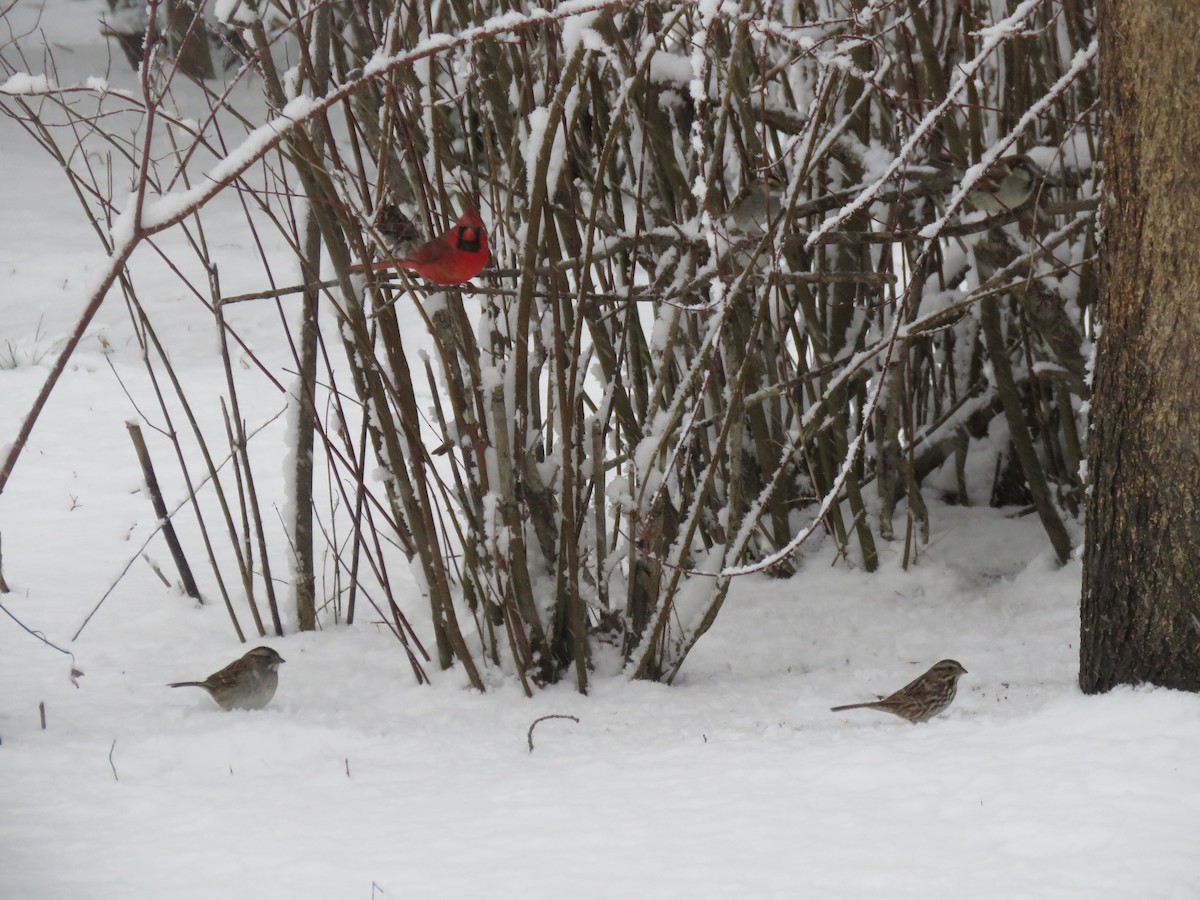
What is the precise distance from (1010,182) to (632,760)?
1651 millimetres

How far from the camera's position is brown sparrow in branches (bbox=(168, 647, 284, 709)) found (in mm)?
2605

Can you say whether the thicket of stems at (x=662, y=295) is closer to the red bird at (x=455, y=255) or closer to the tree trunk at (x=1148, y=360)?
the red bird at (x=455, y=255)

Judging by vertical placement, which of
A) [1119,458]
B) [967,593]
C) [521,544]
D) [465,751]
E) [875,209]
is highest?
[875,209]

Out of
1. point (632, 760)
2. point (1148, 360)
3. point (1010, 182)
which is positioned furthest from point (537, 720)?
point (1010, 182)

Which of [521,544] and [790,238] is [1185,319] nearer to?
[790,238]

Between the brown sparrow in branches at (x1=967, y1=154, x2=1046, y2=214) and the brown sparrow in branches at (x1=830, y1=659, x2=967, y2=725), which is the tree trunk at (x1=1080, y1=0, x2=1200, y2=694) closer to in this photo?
the brown sparrow in branches at (x1=830, y1=659, x2=967, y2=725)

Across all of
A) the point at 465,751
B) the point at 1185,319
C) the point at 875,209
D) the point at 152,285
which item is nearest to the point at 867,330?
the point at 875,209

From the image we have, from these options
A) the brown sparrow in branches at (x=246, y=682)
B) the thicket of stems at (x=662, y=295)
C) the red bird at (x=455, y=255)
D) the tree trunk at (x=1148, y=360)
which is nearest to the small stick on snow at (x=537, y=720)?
the thicket of stems at (x=662, y=295)

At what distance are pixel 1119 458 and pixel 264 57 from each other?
1.93 m

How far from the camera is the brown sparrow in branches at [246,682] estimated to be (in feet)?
8.55

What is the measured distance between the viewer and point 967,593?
320cm

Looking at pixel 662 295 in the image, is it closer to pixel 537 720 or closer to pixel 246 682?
pixel 537 720

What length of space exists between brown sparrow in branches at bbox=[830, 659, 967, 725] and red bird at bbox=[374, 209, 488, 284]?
1.21 m

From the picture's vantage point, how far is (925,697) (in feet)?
7.82
